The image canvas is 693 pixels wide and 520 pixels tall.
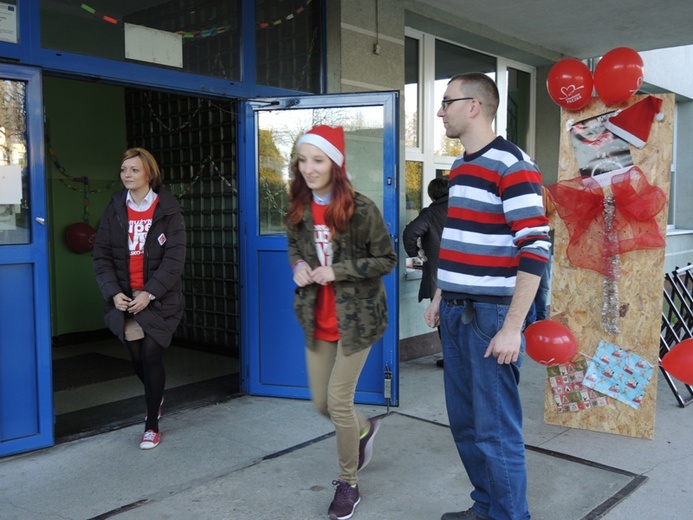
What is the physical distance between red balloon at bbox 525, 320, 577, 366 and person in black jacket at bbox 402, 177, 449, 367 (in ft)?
4.47

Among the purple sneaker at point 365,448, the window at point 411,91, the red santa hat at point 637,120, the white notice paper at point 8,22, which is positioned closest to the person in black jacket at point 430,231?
the window at point 411,91

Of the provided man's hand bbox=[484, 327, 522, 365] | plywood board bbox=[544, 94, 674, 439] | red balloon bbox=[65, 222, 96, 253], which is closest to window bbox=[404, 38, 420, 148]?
plywood board bbox=[544, 94, 674, 439]

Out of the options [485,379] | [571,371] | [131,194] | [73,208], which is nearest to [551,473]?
[571,371]

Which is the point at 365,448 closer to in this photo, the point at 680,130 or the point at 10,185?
the point at 10,185

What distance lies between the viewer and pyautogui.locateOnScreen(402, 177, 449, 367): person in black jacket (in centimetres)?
491

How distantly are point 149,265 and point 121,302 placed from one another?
0.85 feet

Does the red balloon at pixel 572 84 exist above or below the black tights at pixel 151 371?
above

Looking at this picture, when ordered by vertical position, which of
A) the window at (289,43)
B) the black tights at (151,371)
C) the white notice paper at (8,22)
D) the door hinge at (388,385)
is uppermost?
the window at (289,43)

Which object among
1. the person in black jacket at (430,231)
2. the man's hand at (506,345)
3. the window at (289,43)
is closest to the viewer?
the man's hand at (506,345)

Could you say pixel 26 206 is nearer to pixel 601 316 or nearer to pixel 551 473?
pixel 551 473

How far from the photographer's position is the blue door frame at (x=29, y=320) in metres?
3.37

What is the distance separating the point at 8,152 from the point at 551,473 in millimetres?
3238

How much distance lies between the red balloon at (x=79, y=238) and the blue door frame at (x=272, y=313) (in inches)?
102

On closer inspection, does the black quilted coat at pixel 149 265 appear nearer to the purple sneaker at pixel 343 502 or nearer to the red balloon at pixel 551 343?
the purple sneaker at pixel 343 502
